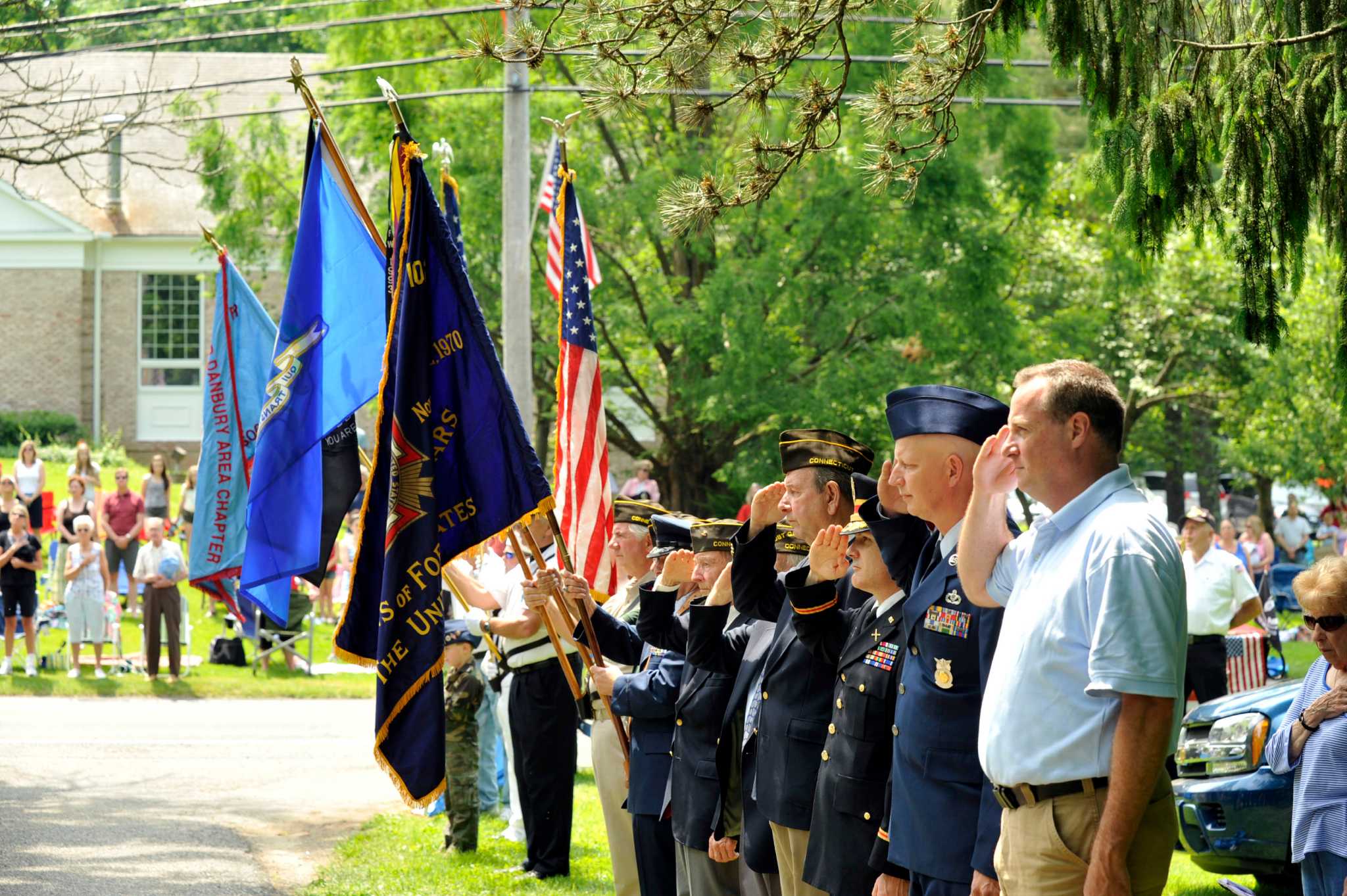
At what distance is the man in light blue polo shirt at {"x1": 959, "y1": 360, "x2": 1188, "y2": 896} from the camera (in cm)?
363

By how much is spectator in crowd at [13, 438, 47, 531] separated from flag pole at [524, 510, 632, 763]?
59.1 ft

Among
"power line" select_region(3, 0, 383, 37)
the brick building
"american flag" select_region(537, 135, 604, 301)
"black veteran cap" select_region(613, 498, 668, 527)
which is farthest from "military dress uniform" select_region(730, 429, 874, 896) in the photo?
the brick building

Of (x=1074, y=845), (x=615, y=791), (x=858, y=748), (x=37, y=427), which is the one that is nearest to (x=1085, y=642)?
(x=1074, y=845)

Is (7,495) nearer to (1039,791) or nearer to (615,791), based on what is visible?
(615,791)

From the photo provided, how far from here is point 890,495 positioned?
4902 millimetres

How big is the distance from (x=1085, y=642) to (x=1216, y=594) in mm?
8643

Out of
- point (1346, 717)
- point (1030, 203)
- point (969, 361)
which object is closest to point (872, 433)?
Answer: point (969, 361)

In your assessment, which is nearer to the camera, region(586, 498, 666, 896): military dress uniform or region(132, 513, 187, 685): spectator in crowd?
region(586, 498, 666, 896): military dress uniform

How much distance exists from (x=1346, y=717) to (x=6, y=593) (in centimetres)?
1558

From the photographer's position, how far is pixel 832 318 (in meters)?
20.7

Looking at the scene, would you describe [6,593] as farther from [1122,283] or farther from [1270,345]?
[1122,283]

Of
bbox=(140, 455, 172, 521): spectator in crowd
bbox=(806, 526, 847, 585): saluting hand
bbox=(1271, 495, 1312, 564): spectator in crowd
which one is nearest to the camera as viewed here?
bbox=(806, 526, 847, 585): saluting hand

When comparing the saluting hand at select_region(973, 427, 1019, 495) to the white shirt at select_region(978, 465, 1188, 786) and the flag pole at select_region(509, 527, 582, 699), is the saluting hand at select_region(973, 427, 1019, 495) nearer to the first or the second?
the white shirt at select_region(978, 465, 1188, 786)

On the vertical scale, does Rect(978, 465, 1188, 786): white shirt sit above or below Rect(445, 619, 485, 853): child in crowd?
above
